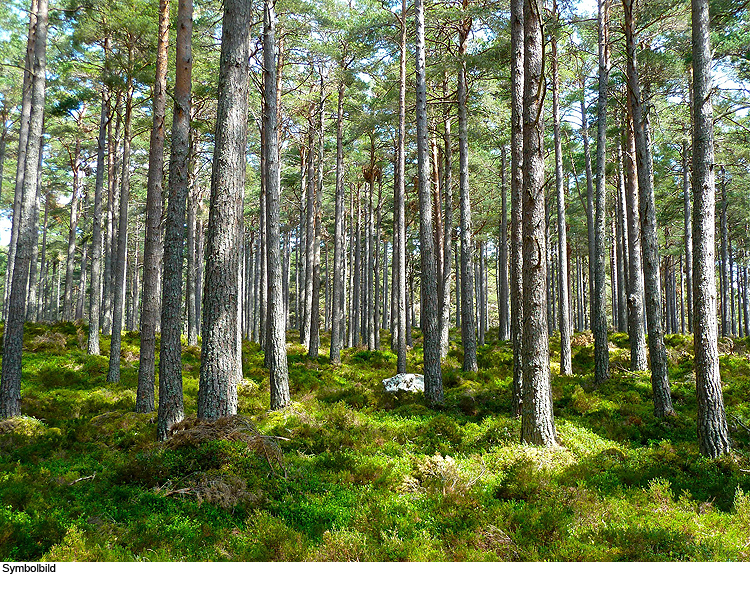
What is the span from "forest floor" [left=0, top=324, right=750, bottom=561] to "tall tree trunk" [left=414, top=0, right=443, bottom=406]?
27.7 inches

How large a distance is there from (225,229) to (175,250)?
6.76 ft

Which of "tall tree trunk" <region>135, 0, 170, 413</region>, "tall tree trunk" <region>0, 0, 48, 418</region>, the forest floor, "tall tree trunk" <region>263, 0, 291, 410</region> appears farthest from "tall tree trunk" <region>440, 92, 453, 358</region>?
"tall tree trunk" <region>0, 0, 48, 418</region>

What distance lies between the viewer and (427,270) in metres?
10.8

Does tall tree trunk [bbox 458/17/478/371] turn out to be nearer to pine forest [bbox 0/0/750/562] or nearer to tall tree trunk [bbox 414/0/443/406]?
pine forest [bbox 0/0/750/562]

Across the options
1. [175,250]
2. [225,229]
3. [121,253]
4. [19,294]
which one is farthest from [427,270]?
[121,253]

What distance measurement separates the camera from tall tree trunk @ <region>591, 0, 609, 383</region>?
38.8 feet

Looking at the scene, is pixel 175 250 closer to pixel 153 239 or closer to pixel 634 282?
pixel 153 239

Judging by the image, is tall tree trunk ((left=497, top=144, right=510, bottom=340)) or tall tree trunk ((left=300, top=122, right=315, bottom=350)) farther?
tall tree trunk ((left=497, top=144, right=510, bottom=340))

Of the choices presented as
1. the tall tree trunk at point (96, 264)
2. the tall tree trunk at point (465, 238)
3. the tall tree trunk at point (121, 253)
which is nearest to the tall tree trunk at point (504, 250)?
the tall tree trunk at point (465, 238)

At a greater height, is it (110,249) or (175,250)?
(110,249)

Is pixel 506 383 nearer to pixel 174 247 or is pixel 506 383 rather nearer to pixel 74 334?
pixel 174 247

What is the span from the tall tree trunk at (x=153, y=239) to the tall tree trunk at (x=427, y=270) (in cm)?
608

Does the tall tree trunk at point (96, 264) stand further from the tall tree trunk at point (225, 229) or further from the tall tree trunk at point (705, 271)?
the tall tree trunk at point (705, 271)

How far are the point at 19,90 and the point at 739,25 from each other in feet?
91.5
